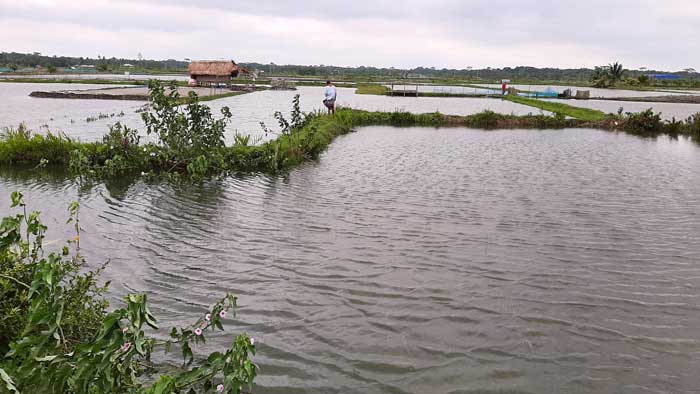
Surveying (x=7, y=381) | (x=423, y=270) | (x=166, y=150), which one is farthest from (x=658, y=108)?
(x=7, y=381)

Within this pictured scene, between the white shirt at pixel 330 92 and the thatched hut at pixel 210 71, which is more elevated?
the thatched hut at pixel 210 71

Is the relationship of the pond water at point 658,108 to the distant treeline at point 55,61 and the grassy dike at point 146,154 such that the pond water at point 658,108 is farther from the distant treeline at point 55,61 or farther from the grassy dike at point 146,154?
the distant treeline at point 55,61

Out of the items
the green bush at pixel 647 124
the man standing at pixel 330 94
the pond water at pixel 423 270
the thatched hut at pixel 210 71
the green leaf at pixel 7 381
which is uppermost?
the thatched hut at pixel 210 71

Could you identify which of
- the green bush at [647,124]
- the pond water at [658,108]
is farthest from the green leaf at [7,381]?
the pond water at [658,108]

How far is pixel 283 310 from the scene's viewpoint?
5055 millimetres

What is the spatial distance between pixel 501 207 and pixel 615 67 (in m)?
79.5

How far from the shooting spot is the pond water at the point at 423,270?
13.8 ft

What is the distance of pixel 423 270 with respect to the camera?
615cm

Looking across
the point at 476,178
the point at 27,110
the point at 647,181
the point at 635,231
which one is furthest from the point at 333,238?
the point at 27,110

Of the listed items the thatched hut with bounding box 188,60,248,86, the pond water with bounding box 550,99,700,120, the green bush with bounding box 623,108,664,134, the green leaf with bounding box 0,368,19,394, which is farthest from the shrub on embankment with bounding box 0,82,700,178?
the thatched hut with bounding box 188,60,248,86

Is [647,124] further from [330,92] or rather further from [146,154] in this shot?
[146,154]

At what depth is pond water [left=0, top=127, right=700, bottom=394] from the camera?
420cm

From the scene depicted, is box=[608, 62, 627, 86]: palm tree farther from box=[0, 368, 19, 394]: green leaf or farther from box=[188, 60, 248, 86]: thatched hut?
box=[0, 368, 19, 394]: green leaf

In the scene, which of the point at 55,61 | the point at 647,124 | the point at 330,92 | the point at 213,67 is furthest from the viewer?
the point at 55,61
